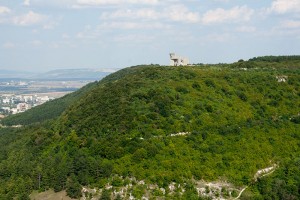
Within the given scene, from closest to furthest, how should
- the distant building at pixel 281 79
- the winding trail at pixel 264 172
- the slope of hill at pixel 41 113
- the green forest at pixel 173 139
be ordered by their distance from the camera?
the green forest at pixel 173 139 → the winding trail at pixel 264 172 → the distant building at pixel 281 79 → the slope of hill at pixel 41 113

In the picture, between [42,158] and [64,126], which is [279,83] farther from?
[42,158]

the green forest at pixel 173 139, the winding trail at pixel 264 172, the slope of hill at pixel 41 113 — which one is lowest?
the slope of hill at pixel 41 113

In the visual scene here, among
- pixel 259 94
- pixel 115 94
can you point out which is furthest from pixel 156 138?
pixel 259 94

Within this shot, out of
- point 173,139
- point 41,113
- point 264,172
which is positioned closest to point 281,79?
point 264,172

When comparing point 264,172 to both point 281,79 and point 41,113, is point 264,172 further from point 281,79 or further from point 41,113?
point 41,113

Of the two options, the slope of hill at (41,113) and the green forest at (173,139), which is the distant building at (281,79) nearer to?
the green forest at (173,139)

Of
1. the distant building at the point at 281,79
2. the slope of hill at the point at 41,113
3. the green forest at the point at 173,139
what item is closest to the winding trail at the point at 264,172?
the green forest at the point at 173,139

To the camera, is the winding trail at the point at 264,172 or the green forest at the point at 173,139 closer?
the green forest at the point at 173,139

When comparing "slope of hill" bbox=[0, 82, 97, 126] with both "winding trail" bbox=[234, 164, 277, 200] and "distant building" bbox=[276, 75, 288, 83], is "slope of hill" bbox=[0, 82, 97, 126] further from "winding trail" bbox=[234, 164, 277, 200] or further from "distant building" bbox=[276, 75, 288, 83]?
"winding trail" bbox=[234, 164, 277, 200]

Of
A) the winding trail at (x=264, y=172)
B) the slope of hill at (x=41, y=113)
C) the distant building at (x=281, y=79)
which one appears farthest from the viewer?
the slope of hill at (x=41, y=113)
